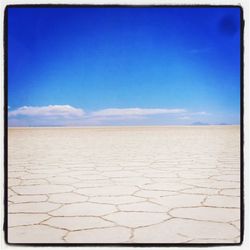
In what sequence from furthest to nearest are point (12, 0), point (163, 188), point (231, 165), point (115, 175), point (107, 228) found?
point (231, 165), point (115, 175), point (163, 188), point (107, 228), point (12, 0)

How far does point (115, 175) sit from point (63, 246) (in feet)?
6.20

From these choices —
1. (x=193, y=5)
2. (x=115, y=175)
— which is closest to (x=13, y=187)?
(x=115, y=175)

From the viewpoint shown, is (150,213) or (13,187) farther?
(13,187)

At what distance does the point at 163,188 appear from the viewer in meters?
2.55

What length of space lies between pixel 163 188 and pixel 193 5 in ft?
4.97

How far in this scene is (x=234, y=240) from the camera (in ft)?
4.74

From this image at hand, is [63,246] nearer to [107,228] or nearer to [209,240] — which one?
[107,228]

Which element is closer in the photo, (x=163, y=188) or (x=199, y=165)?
(x=163, y=188)

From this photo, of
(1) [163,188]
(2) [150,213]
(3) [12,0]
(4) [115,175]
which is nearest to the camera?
(3) [12,0]
